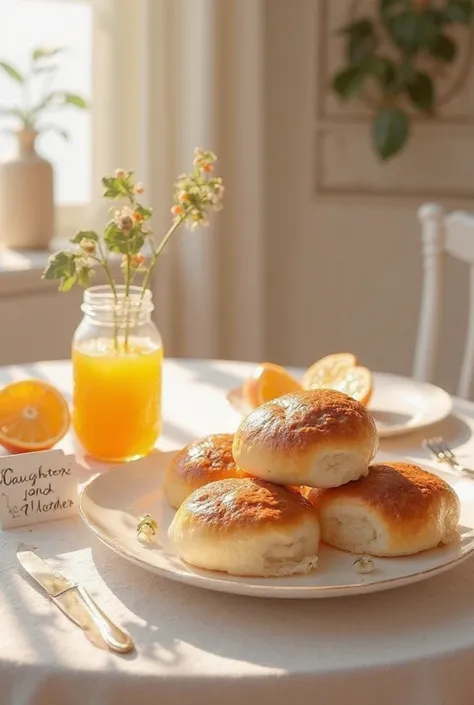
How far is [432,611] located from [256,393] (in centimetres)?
56

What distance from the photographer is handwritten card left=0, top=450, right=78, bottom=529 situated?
40.8 inches

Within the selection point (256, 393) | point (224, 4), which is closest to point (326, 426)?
point (256, 393)

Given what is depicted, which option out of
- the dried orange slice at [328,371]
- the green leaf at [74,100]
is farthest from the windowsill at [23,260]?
the dried orange slice at [328,371]

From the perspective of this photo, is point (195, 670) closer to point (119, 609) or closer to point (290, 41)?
point (119, 609)

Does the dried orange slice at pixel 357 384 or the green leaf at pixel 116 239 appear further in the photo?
the dried orange slice at pixel 357 384

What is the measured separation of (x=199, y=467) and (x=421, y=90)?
6.83ft

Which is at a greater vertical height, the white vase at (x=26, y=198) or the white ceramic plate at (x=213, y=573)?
the white vase at (x=26, y=198)

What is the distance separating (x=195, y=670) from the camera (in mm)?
749

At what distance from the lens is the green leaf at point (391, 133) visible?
2.77 meters

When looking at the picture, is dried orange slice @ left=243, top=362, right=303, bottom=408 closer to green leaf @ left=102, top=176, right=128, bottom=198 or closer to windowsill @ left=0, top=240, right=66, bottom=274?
green leaf @ left=102, top=176, right=128, bottom=198

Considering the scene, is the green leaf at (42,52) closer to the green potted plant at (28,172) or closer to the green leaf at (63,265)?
the green potted plant at (28,172)

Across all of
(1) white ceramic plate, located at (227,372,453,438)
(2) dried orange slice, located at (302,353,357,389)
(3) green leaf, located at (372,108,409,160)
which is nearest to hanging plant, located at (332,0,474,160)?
(3) green leaf, located at (372,108,409,160)

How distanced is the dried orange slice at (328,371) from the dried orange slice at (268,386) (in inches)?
2.1

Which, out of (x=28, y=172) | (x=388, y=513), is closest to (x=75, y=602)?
(x=388, y=513)
